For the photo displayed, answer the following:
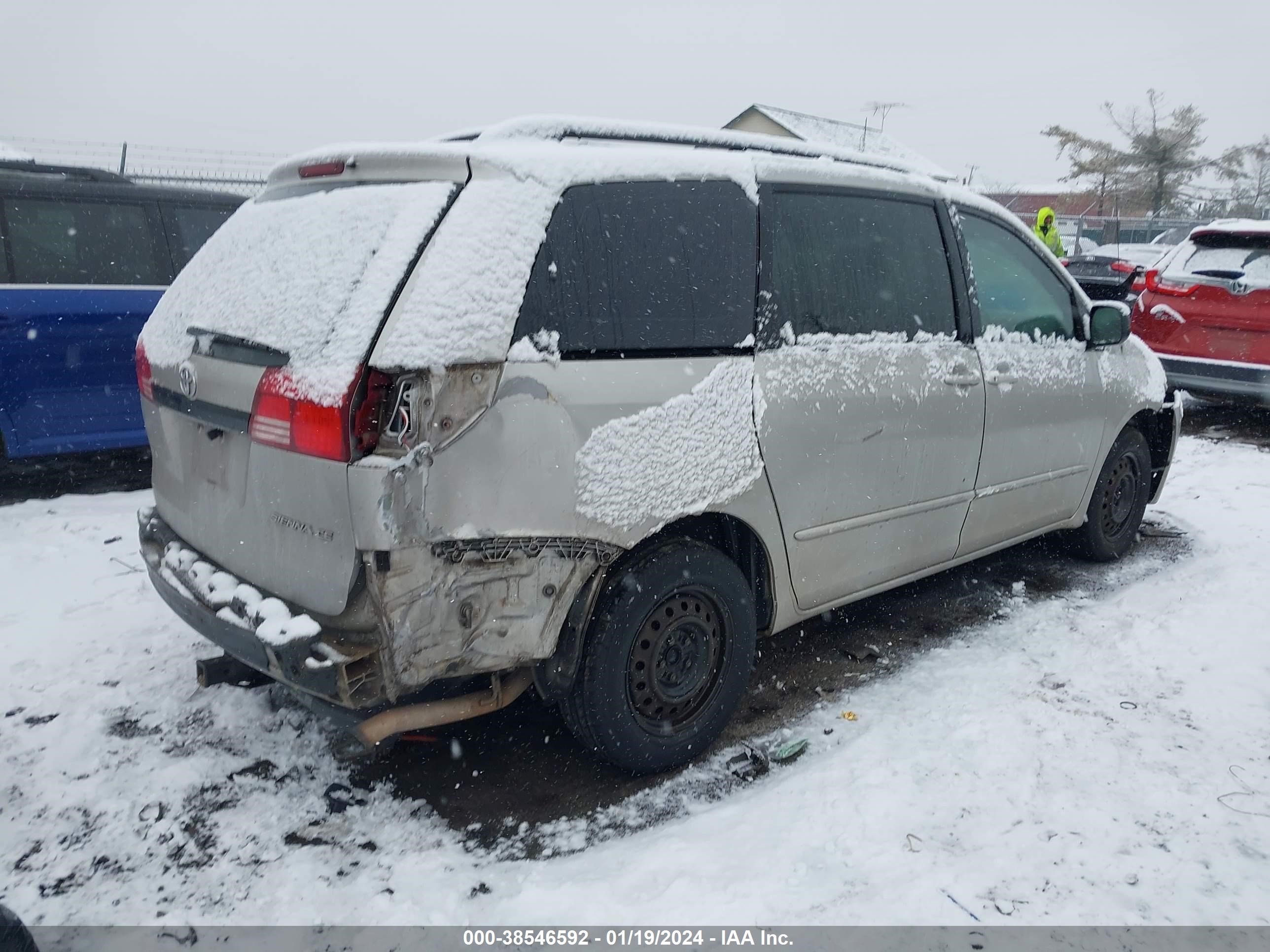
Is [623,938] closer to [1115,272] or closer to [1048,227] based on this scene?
[1048,227]

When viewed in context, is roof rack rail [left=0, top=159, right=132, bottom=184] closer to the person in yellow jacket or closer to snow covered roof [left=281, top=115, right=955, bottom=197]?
snow covered roof [left=281, top=115, right=955, bottom=197]

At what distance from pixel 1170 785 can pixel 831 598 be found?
4.00ft

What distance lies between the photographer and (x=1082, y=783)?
9.23 ft

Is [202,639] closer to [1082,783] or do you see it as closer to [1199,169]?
[1082,783]

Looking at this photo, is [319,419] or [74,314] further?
[74,314]

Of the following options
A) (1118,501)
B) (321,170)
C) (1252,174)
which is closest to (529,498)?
(321,170)

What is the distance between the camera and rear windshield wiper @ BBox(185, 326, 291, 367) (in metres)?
2.33

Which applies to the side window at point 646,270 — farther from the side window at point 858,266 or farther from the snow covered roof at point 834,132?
the snow covered roof at point 834,132

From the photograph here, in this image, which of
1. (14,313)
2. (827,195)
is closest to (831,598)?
(827,195)

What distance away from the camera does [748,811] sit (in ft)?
8.79

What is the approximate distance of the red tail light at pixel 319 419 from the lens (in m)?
2.15

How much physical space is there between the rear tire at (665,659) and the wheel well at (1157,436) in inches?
128

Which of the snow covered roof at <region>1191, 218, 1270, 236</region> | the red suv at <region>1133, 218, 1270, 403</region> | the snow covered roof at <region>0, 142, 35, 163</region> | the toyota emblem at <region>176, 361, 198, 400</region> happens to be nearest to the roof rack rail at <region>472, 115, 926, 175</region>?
the toyota emblem at <region>176, 361, 198, 400</region>

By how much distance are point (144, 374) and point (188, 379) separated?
48cm
